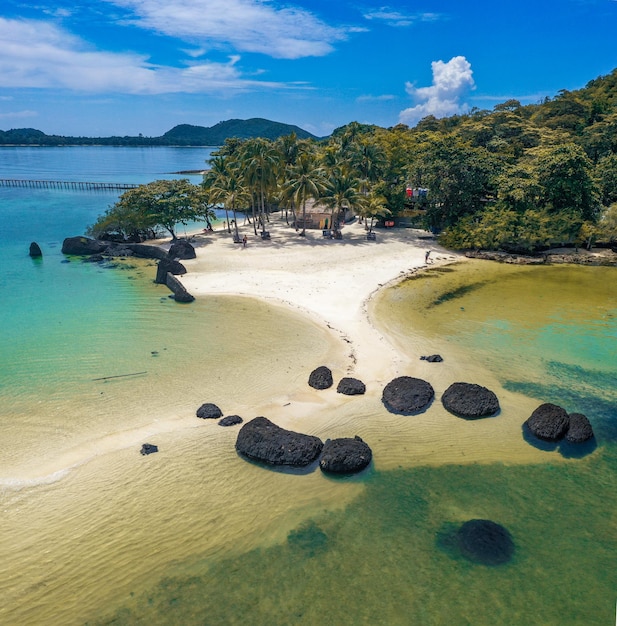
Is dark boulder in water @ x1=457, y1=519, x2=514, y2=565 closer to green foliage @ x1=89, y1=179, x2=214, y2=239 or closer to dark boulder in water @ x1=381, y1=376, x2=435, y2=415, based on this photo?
dark boulder in water @ x1=381, y1=376, x2=435, y2=415

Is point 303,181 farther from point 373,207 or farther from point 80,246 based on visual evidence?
point 80,246

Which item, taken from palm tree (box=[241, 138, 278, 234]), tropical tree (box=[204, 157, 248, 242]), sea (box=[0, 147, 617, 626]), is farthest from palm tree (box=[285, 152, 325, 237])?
sea (box=[0, 147, 617, 626])

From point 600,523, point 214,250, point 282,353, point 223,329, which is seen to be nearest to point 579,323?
point 600,523

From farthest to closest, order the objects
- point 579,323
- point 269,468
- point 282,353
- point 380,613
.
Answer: point 579,323 → point 282,353 → point 269,468 → point 380,613

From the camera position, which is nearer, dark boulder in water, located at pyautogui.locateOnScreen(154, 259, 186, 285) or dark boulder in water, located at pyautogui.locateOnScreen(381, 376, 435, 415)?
dark boulder in water, located at pyautogui.locateOnScreen(381, 376, 435, 415)

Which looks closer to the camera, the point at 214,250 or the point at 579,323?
the point at 579,323

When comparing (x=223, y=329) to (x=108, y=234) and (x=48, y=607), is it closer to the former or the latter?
(x=48, y=607)
